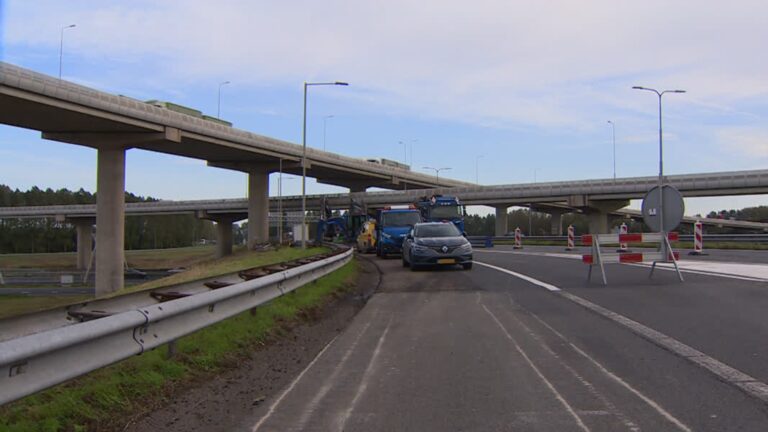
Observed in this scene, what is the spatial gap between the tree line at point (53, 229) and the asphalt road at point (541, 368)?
115598mm

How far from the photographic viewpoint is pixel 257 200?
68375 millimetres

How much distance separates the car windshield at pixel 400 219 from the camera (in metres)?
29.0

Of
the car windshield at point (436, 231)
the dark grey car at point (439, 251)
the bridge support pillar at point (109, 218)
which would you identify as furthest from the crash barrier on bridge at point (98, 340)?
the bridge support pillar at point (109, 218)

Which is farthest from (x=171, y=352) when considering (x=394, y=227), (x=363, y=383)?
(x=394, y=227)

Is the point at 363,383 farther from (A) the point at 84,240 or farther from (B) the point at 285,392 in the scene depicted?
(A) the point at 84,240

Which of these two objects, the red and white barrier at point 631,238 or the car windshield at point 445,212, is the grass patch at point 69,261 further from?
the red and white barrier at point 631,238

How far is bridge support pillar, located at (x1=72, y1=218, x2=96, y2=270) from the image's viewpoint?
95250 millimetres

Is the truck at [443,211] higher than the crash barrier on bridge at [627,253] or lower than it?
higher

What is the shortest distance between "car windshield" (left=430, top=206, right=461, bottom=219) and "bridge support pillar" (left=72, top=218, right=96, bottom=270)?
260 ft

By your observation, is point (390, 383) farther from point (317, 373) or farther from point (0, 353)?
point (0, 353)

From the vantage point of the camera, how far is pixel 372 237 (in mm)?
35625

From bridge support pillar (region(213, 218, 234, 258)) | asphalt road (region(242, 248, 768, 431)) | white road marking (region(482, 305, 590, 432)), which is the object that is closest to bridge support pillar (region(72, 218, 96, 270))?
bridge support pillar (region(213, 218, 234, 258))

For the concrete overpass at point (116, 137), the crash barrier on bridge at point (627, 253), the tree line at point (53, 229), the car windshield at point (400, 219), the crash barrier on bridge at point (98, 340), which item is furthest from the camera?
the tree line at point (53, 229)

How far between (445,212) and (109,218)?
91.4 ft
